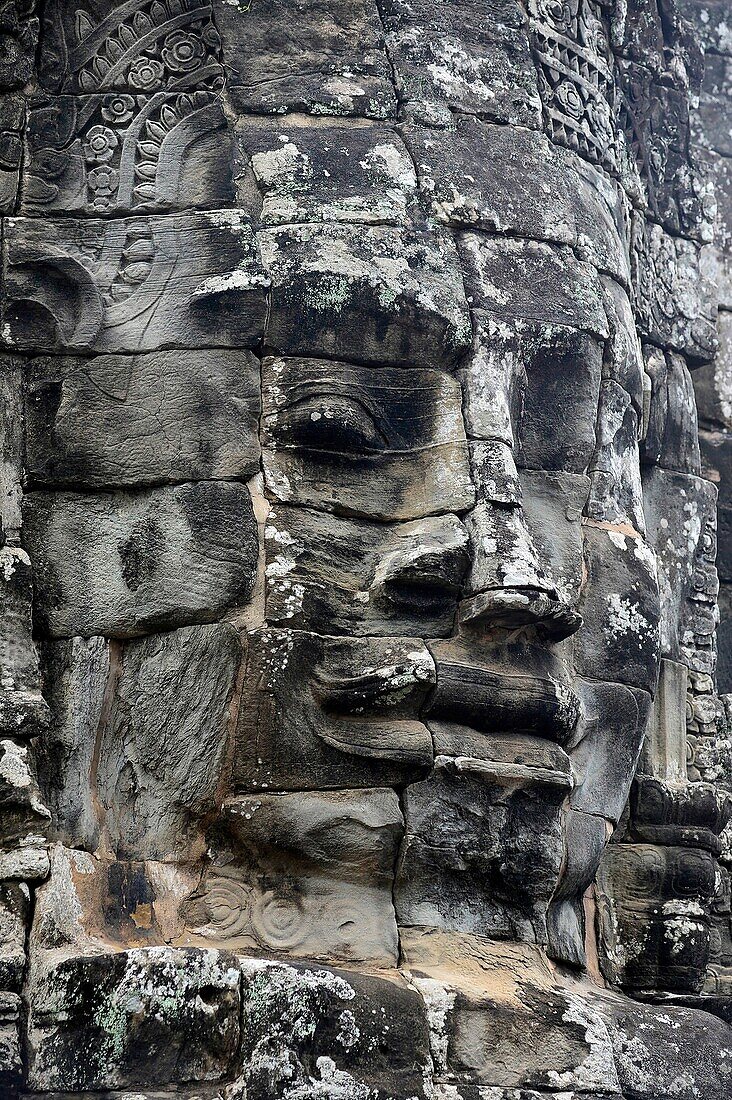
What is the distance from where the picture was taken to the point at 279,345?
662 cm

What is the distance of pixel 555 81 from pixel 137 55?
5.03 feet

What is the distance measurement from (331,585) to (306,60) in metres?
1.90

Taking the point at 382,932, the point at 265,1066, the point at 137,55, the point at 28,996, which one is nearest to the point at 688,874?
the point at 382,932

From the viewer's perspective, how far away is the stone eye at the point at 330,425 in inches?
257

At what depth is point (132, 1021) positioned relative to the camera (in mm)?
5832

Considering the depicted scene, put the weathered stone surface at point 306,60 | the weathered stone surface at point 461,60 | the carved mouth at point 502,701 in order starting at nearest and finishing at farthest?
the carved mouth at point 502,701 < the weathered stone surface at point 306,60 < the weathered stone surface at point 461,60

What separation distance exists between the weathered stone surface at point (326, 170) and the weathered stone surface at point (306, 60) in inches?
2.7

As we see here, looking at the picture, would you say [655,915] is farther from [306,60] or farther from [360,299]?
[306,60]

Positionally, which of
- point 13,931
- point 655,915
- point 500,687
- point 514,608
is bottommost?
point 13,931

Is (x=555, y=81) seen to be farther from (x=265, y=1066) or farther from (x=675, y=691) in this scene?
(x=265, y=1066)

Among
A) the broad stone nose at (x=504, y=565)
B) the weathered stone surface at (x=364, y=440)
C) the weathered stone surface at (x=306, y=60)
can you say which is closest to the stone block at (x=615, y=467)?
the broad stone nose at (x=504, y=565)

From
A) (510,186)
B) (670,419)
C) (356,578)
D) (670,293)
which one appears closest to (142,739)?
(356,578)

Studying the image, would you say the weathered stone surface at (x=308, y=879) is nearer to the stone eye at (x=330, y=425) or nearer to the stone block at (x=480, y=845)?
the stone block at (x=480, y=845)

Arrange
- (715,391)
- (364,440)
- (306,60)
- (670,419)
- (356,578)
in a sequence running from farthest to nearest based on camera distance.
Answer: (715,391)
(670,419)
(306,60)
(364,440)
(356,578)
